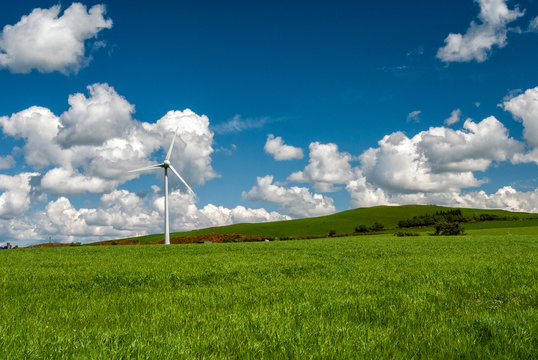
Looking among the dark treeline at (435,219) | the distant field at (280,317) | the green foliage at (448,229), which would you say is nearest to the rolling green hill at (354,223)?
the dark treeline at (435,219)

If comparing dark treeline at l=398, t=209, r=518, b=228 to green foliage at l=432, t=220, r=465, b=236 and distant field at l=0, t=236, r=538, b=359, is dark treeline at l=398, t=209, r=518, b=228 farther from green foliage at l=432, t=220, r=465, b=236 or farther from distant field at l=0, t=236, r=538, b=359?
distant field at l=0, t=236, r=538, b=359

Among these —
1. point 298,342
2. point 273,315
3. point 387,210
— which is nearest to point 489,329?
point 298,342

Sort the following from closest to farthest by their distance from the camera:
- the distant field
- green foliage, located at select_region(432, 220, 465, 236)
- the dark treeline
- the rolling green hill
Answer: the distant field → green foliage, located at select_region(432, 220, 465, 236) → the rolling green hill → the dark treeline

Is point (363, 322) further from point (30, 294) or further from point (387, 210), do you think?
point (387, 210)

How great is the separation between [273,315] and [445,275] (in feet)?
25.7

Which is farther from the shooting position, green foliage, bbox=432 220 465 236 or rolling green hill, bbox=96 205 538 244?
rolling green hill, bbox=96 205 538 244

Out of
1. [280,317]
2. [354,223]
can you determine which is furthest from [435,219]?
[280,317]

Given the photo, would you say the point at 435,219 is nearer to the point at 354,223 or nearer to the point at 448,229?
the point at 354,223

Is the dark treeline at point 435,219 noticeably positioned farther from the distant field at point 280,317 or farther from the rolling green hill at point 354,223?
the distant field at point 280,317

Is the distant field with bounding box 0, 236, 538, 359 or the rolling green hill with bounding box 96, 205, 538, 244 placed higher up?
the distant field with bounding box 0, 236, 538, 359

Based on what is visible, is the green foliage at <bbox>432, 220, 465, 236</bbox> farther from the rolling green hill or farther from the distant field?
the distant field

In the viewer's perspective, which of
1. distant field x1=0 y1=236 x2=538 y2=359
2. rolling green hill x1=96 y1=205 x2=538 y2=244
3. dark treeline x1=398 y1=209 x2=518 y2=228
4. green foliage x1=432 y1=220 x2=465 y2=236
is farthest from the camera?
dark treeline x1=398 y1=209 x2=518 y2=228

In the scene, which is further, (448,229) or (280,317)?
(448,229)

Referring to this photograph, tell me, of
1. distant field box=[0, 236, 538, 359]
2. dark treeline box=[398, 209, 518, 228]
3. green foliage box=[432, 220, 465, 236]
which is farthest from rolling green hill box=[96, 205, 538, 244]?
distant field box=[0, 236, 538, 359]
